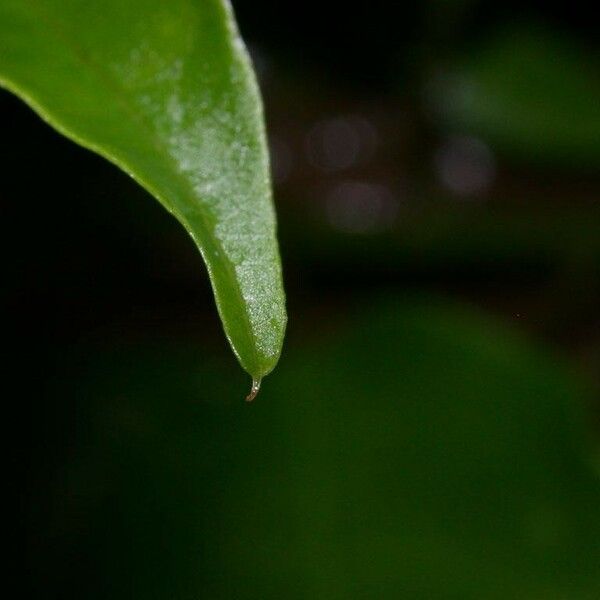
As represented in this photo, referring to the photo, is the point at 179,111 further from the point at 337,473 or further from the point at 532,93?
the point at 532,93

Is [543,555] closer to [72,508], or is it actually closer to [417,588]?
[417,588]

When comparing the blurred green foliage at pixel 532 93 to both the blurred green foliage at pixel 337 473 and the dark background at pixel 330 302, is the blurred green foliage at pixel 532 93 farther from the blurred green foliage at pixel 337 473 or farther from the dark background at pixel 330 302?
the blurred green foliage at pixel 337 473

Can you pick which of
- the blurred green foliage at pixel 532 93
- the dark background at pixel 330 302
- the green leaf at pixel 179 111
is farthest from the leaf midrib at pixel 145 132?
the blurred green foliage at pixel 532 93

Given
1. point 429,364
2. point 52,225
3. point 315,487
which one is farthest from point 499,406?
point 52,225

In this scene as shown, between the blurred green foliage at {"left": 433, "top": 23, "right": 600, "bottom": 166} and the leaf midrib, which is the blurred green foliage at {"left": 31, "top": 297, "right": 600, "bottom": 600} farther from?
the leaf midrib

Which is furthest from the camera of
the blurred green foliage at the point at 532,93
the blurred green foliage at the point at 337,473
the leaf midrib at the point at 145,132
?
the blurred green foliage at the point at 532,93

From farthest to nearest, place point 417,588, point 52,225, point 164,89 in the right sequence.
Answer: point 52,225 → point 417,588 → point 164,89

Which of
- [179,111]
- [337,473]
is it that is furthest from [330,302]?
[179,111]
